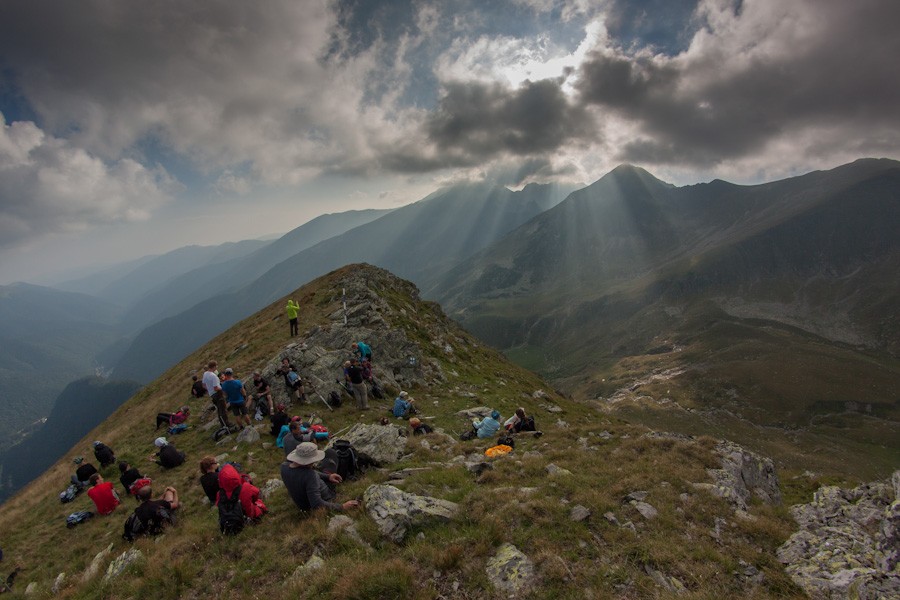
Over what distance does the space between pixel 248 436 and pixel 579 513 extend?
17735mm

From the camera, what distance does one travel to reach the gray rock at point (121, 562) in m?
10.8

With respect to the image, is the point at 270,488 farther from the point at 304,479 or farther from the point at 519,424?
the point at 519,424

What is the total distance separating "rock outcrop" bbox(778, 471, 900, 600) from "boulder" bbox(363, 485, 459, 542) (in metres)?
8.56

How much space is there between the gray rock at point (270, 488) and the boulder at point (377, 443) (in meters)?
2.41

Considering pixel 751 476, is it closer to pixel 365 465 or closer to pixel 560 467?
pixel 560 467

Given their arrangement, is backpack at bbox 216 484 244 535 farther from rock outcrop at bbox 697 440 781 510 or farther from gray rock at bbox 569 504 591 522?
rock outcrop at bbox 697 440 781 510

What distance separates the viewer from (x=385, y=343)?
3294cm

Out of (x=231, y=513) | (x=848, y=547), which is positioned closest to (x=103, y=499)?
(x=231, y=513)

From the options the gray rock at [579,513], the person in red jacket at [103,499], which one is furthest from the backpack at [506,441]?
the person in red jacket at [103,499]

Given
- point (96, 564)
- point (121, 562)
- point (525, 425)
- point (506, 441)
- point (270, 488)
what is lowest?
point (525, 425)

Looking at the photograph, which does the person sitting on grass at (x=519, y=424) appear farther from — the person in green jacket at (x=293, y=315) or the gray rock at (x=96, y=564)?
the person in green jacket at (x=293, y=315)

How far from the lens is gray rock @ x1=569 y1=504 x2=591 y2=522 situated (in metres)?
10.7

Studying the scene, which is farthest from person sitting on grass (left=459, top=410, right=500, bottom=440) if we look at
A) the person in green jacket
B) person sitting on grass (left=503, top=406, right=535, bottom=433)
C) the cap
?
the person in green jacket

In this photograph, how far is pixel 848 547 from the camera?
31.7 ft
